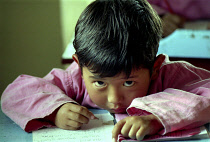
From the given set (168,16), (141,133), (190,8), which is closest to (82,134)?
(141,133)

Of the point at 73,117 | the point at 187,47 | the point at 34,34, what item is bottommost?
the point at 34,34

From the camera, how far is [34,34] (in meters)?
2.28

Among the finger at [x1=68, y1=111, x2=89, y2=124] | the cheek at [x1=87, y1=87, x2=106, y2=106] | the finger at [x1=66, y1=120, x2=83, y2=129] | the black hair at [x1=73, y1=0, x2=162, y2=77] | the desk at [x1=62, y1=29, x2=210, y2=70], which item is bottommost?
the desk at [x1=62, y1=29, x2=210, y2=70]

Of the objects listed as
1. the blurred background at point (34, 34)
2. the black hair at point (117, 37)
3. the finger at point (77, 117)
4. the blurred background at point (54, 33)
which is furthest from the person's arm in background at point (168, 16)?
the finger at point (77, 117)

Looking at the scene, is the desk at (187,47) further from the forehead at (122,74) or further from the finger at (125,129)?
the finger at (125,129)

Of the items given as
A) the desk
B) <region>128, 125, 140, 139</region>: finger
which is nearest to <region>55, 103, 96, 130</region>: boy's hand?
<region>128, 125, 140, 139</region>: finger

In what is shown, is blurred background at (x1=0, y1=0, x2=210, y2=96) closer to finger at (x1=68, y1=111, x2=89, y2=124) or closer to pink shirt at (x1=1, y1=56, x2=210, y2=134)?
pink shirt at (x1=1, y1=56, x2=210, y2=134)

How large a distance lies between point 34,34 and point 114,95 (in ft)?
5.35

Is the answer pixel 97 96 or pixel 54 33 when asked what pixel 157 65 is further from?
pixel 54 33

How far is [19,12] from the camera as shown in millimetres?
2580

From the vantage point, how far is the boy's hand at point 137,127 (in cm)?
68

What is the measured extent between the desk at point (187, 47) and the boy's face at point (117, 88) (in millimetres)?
449

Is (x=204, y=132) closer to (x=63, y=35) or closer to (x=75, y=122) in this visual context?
(x=75, y=122)

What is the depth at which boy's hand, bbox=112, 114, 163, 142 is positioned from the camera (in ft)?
2.23
